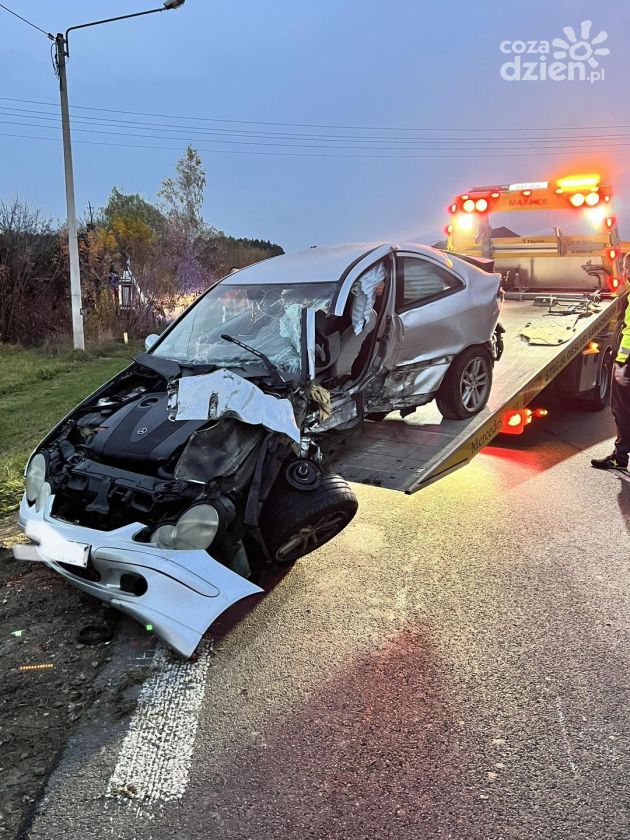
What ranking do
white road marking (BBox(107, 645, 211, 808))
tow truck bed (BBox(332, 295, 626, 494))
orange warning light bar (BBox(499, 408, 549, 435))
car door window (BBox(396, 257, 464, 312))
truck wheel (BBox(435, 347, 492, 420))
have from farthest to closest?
orange warning light bar (BBox(499, 408, 549, 435)), truck wheel (BBox(435, 347, 492, 420)), car door window (BBox(396, 257, 464, 312)), tow truck bed (BBox(332, 295, 626, 494)), white road marking (BBox(107, 645, 211, 808))

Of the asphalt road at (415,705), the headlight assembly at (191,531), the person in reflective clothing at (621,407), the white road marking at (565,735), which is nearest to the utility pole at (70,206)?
the asphalt road at (415,705)

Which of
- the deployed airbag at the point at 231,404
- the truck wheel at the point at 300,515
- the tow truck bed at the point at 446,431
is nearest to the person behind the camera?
the truck wheel at the point at 300,515

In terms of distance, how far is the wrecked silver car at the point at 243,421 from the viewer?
314 cm

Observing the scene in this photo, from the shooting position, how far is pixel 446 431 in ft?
17.1

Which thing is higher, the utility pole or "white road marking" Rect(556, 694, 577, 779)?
the utility pole

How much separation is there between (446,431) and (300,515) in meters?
2.17

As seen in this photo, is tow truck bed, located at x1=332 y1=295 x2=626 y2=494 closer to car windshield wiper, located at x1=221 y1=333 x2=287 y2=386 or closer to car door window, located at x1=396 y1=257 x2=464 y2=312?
car windshield wiper, located at x1=221 y1=333 x2=287 y2=386

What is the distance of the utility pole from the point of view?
1354 cm

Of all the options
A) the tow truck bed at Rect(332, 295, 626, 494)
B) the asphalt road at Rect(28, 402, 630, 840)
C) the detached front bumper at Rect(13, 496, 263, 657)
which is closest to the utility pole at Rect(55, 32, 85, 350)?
the tow truck bed at Rect(332, 295, 626, 494)

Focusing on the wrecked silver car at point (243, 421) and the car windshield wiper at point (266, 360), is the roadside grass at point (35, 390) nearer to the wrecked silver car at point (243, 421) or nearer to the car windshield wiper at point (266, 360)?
the wrecked silver car at point (243, 421)

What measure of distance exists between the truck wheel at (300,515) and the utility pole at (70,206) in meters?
11.4

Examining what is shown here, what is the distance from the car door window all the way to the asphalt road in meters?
1.89

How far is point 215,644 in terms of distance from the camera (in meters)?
3.38

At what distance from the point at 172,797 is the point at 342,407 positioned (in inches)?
111
